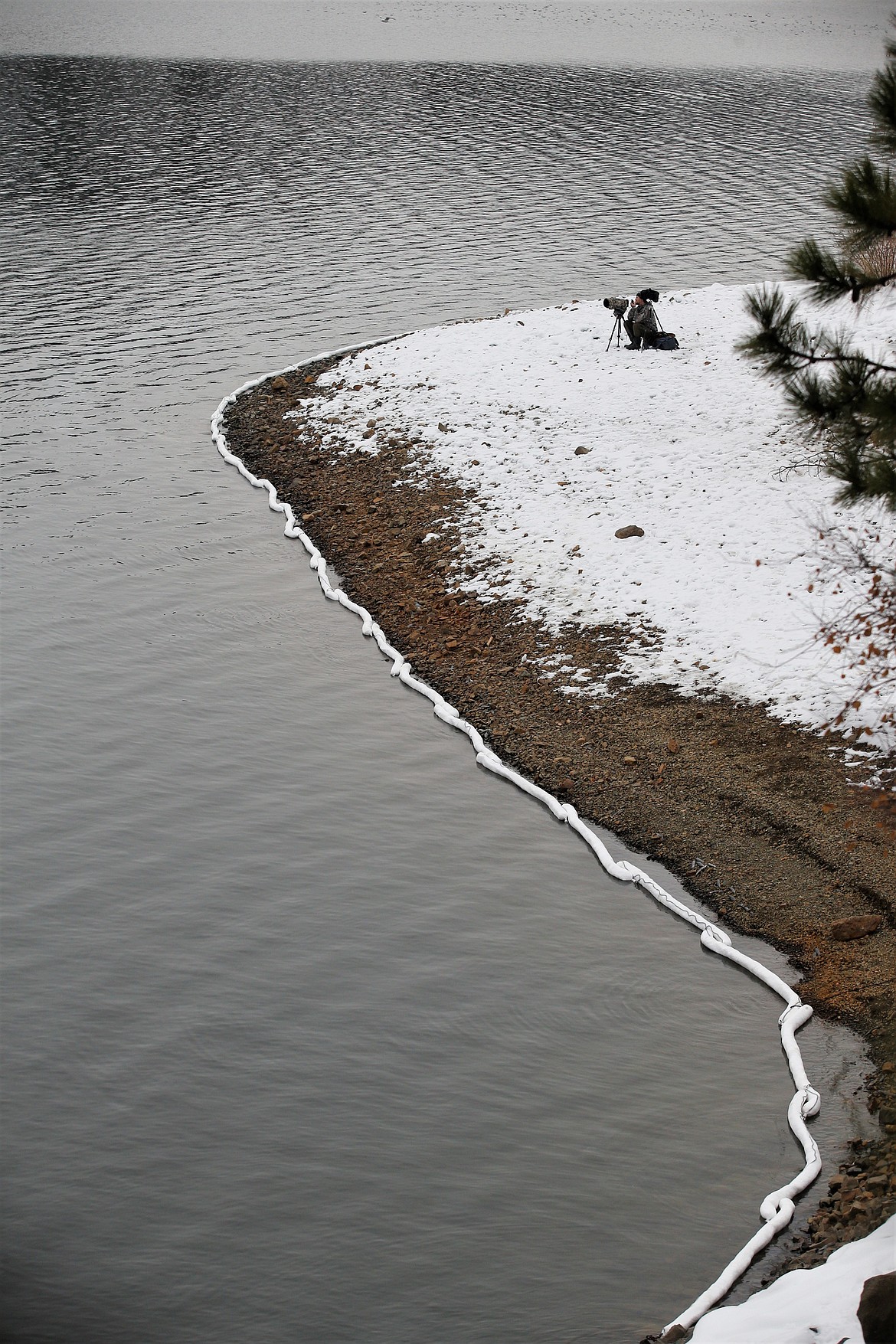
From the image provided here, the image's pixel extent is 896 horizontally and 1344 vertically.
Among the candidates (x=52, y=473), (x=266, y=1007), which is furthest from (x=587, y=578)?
(x=52, y=473)

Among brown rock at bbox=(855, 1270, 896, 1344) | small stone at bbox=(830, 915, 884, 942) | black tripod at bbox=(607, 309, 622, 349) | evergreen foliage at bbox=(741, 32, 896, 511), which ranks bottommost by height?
small stone at bbox=(830, 915, 884, 942)

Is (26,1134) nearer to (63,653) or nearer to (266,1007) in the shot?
(266,1007)

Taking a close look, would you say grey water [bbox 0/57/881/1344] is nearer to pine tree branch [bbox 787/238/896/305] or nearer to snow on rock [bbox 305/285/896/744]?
snow on rock [bbox 305/285/896/744]

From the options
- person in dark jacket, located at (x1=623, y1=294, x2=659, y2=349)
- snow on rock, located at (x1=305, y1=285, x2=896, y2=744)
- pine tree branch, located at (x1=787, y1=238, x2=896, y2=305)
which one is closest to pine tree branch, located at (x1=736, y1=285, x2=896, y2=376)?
pine tree branch, located at (x1=787, y1=238, x2=896, y2=305)

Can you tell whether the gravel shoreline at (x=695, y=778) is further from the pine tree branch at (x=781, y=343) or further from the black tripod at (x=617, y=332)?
the black tripod at (x=617, y=332)

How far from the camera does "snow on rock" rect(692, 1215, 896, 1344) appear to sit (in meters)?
8.36

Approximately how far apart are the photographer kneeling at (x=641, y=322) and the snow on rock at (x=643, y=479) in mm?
268

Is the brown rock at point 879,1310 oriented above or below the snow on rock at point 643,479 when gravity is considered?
below

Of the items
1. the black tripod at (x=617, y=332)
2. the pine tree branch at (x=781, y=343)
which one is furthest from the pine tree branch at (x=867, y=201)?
the black tripod at (x=617, y=332)

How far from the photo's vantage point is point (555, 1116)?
11172mm

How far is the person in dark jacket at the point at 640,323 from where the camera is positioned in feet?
85.4

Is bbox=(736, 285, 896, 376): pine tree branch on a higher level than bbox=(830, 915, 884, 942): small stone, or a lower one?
higher

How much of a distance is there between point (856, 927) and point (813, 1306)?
4744mm

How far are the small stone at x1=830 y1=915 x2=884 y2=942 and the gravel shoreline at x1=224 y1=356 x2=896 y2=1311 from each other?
0.11 ft
